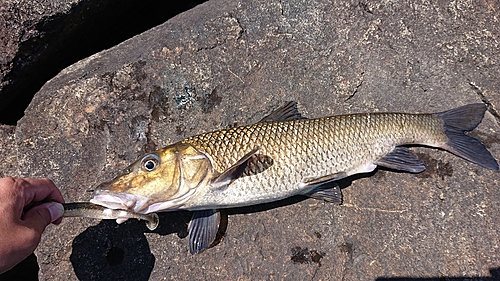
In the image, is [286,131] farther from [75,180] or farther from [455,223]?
[75,180]

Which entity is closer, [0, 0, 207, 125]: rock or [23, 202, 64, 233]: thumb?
[23, 202, 64, 233]: thumb

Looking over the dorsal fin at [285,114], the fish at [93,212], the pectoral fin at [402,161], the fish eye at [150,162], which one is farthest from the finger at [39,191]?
the pectoral fin at [402,161]

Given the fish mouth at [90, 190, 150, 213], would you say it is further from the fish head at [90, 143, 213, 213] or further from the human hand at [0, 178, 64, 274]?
the human hand at [0, 178, 64, 274]

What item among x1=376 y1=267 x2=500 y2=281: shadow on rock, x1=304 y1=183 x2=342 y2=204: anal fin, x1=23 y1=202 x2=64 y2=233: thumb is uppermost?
x1=23 y1=202 x2=64 y2=233: thumb

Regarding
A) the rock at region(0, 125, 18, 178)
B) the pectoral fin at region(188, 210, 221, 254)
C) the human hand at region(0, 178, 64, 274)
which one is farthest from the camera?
the rock at region(0, 125, 18, 178)

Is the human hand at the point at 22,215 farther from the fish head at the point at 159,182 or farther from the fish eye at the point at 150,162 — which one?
the fish eye at the point at 150,162

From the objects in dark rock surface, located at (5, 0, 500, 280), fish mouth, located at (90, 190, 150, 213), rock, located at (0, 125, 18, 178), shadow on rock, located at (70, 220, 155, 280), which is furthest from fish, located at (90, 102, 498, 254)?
rock, located at (0, 125, 18, 178)

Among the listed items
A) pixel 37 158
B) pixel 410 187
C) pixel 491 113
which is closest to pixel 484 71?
pixel 491 113
